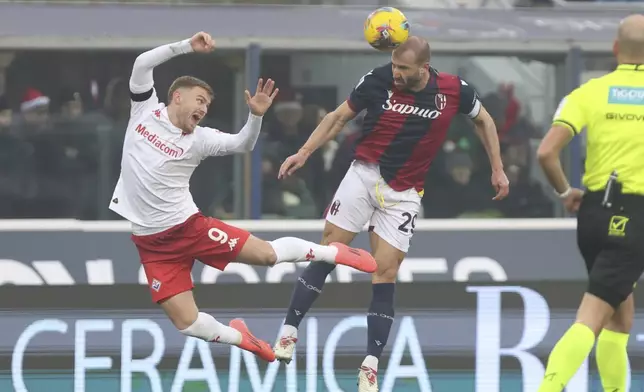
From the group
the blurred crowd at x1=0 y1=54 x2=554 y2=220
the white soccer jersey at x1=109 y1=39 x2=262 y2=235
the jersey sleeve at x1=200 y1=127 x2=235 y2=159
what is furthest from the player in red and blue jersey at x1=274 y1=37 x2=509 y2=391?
the blurred crowd at x1=0 y1=54 x2=554 y2=220

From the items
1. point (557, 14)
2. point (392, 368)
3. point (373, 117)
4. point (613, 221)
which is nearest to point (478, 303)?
point (392, 368)

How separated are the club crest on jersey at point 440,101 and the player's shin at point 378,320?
43.1 inches

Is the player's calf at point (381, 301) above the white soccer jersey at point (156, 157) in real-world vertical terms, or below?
below

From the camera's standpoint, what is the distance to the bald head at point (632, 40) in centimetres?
696

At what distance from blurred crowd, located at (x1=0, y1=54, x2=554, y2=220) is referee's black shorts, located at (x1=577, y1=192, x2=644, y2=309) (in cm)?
332

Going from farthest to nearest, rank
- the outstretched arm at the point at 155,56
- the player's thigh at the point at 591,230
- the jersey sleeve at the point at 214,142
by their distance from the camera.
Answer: the jersey sleeve at the point at 214,142
the outstretched arm at the point at 155,56
the player's thigh at the point at 591,230

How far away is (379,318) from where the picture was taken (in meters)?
8.27

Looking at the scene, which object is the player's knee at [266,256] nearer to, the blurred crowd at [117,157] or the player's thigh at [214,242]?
the player's thigh at [214,242]

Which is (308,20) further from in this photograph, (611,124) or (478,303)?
(611,124)

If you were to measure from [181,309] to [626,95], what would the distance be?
9.17 ft

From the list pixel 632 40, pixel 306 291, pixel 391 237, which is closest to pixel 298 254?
pixel 306 291

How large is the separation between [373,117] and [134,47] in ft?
8.57

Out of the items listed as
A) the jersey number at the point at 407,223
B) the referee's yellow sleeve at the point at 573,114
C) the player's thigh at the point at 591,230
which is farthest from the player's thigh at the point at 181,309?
the referee's yellow sleeve at the point at 573,114

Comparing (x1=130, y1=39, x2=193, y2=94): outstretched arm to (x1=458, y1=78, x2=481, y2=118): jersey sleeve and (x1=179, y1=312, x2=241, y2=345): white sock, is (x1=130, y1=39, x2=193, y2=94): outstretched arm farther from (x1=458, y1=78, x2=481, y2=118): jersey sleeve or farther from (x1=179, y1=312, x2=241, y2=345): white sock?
(x1=458, y1=78, x2=481, y2=118): jersey sleeve
